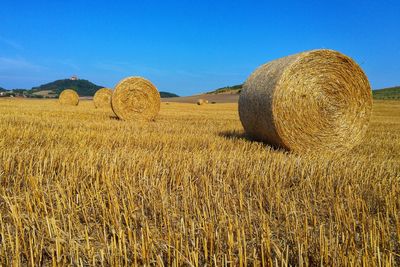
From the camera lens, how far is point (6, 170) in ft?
12.4

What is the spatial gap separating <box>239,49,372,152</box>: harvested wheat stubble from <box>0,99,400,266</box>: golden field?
1318 mm

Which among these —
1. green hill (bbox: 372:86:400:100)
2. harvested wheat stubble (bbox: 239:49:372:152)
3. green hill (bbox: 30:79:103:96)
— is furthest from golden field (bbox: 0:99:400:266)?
green hill (bbox: 30:79:103:96)

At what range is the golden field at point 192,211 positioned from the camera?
2.19 m

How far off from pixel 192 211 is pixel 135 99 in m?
10.1

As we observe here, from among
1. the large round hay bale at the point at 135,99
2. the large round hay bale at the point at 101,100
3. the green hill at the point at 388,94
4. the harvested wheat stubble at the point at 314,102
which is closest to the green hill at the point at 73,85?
the green hill at the point at 388,94

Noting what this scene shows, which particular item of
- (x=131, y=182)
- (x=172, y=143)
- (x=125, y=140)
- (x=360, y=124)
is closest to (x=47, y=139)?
(x=125, y=140)

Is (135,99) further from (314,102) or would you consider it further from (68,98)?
(68,98)

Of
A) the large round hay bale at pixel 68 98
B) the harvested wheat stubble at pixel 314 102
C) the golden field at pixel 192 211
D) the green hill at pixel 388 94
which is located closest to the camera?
the golden field at pixel 192 211

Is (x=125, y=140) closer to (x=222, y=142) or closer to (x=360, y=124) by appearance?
(x=222, y=142)

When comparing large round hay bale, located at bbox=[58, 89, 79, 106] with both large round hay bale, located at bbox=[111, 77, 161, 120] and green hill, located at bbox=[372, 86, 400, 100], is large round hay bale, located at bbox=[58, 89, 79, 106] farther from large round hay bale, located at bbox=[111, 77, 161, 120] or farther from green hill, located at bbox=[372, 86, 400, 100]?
green hill, located at bbox=[372, 86, 400, 100]

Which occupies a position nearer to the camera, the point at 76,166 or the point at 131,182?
the point at 131,182

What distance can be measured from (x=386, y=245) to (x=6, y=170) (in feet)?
11.9

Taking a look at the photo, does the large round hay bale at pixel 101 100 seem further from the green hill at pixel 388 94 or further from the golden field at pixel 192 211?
the green hill at pixel 388 94

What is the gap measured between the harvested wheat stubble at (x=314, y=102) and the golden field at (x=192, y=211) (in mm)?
1318
